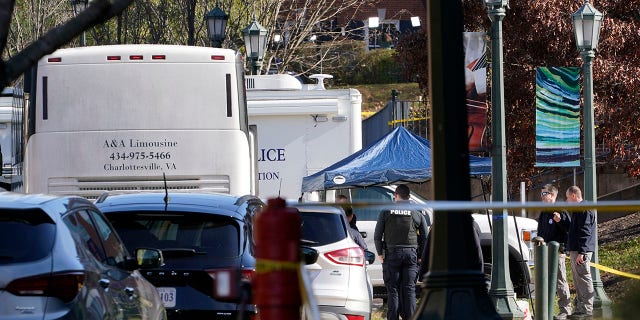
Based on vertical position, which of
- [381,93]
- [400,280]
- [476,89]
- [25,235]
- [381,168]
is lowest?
[400,280]

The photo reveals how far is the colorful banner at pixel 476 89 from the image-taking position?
54.4 ft

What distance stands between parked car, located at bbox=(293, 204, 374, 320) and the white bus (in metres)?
1.75

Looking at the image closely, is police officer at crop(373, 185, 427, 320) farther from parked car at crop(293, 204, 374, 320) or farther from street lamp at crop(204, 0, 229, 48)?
street lamp at crop(204, 0, 229, 48)

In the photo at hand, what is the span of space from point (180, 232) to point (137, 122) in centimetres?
617

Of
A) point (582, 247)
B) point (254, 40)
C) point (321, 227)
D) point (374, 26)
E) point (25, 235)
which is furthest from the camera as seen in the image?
point (374, 26)

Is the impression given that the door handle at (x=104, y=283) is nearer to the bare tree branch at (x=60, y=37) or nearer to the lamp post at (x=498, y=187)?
the bare tree branch at (x=60, y=37)

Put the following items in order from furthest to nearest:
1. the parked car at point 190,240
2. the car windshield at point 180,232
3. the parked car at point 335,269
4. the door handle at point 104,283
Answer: the parked car at point 335,269
the car windshield at point 180,232
the parked car at point 190,240
the door handle at point 104,283

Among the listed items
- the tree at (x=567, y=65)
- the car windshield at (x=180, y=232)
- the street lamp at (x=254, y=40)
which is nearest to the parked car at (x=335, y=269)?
the car windshield at (x=180, y=232)

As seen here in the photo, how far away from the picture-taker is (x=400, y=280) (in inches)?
616

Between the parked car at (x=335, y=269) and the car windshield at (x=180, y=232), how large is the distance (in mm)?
3476

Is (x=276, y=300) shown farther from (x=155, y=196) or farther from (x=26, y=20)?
(x=26, y=20)

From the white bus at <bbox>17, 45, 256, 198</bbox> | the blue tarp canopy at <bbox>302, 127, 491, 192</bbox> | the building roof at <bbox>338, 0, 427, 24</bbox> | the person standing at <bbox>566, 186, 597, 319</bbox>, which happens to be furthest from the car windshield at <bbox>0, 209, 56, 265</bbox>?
the building roof at <bbox>338, 0, 427, 24</bbox>

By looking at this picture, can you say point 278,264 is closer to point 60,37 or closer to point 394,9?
point 60,37

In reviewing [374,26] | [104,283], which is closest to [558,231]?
[104,283]
